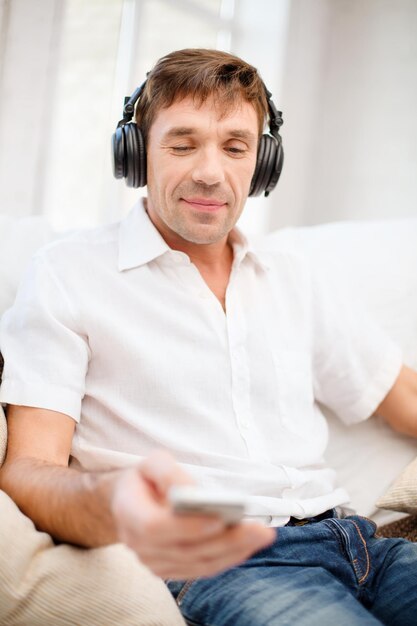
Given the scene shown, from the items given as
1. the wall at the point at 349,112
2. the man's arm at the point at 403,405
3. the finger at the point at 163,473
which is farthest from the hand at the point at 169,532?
the wall at the point at 349,112

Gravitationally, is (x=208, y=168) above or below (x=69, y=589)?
above

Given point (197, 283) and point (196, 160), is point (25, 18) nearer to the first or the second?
point (196, 160)

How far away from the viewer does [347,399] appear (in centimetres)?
154

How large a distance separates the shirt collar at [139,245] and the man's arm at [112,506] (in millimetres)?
327

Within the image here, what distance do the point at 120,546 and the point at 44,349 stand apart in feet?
1.25

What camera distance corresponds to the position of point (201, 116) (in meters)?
1.32

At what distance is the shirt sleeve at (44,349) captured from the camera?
3.80 feet

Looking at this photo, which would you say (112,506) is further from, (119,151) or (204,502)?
(119,151)

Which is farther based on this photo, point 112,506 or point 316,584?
point 316,584

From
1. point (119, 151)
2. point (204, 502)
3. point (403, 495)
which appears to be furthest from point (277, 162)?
point (204, 502)

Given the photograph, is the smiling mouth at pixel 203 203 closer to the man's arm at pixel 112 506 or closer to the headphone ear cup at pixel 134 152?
the headphone ear cup at pixel 134 152

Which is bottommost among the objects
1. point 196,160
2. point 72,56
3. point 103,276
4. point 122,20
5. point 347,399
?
point 347,399

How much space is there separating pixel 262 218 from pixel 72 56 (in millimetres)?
992

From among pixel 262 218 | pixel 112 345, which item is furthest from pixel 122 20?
pixel 112 345
